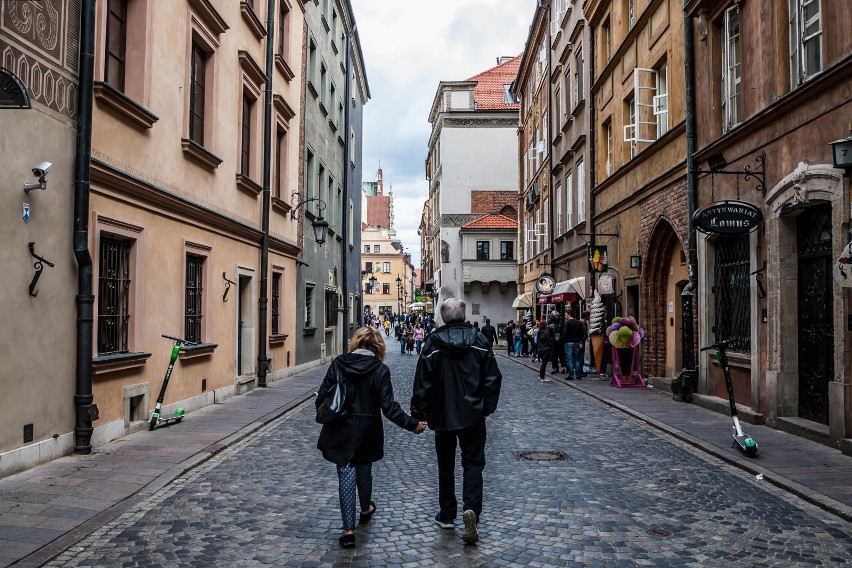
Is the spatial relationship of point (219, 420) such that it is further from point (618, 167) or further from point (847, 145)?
point (618, 167)

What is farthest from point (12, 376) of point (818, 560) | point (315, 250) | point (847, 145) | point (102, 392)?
point (315, 250)

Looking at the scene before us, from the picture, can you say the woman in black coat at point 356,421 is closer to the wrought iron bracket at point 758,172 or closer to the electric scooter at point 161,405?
the electric scooter at point 161,405

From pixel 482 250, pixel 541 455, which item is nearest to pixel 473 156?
pixel 482 250

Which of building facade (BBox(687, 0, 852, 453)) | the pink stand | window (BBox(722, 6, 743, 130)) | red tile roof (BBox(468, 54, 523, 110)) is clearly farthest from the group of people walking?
red tile roof (BBox(468, 54, 523, 110))

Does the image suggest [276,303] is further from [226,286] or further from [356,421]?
[356,421]

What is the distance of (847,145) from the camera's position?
329 inches

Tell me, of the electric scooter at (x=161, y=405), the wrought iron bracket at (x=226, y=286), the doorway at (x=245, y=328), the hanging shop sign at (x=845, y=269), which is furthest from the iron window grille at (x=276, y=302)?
the hanging shop sign at (x=845, y=269)

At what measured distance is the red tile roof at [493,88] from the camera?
56.0m

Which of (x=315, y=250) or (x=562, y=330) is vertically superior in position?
(x=315, y=250)

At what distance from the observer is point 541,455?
29.3 feet

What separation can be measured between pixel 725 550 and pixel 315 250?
20.4 metres

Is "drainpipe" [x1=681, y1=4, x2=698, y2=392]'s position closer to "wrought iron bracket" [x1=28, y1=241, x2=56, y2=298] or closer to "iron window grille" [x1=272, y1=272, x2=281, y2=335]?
"iron window grille" [x1=272, y1=272, x2=281, y2=335]

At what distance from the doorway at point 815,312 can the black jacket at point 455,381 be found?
6117 mm

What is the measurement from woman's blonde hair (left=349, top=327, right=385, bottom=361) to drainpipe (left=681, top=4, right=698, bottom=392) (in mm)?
9641
